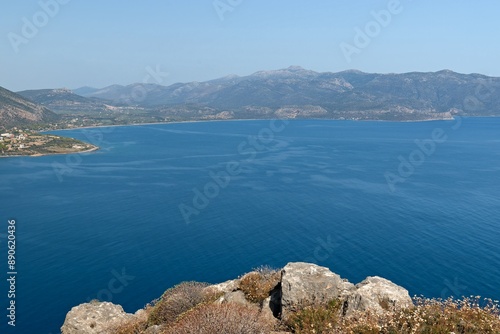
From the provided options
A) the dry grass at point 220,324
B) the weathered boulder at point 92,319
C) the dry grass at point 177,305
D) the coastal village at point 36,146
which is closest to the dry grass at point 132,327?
the dry grass at point 177,305

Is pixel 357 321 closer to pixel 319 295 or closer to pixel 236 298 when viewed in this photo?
pixel 319 295

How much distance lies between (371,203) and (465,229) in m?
24.1

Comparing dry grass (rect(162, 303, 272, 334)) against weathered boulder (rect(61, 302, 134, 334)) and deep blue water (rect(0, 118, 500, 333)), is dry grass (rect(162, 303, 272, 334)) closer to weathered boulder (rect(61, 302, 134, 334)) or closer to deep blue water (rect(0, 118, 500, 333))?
weathered boulder (rect(61, 302, 134, 334))

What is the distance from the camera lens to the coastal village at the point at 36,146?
17600cm

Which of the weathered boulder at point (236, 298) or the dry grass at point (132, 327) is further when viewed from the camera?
the dry grass at point (132, 327)

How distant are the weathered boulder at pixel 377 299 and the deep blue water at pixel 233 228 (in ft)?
137

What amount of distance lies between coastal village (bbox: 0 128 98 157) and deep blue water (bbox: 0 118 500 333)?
101 feet

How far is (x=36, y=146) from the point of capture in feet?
606

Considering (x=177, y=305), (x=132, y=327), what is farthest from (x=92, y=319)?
(x=177, y=305)

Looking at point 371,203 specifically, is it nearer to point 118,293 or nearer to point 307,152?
point 118,293

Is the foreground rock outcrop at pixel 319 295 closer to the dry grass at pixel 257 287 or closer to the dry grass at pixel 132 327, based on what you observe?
the dry grass at pixel 257 287

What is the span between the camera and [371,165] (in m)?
151

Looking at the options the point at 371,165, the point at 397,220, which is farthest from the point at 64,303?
the point at 371,165

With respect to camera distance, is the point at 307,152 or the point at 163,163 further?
the point at 307,152
